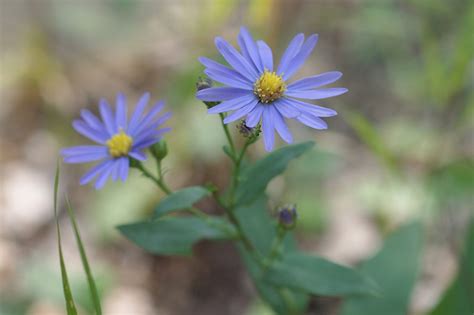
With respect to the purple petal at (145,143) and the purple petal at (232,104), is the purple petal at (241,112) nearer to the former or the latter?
the purple petal at (232,104)

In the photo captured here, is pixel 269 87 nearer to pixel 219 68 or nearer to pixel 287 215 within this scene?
pixel 219 68

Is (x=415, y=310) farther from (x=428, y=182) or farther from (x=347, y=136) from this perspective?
(x=347, y=136)

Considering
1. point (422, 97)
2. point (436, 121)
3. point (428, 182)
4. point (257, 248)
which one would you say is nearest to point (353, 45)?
point (422, 97)

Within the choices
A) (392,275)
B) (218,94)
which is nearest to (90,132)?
(218,94)

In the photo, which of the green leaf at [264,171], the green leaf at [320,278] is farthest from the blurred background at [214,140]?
the green leaf at [264,171]

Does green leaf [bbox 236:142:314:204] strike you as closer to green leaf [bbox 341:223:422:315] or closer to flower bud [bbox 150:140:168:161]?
flower bud [bbox 150:140:168:161]

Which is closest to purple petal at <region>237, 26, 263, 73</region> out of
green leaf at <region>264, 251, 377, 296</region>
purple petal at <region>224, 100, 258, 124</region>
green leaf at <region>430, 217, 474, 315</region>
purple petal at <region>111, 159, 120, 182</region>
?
purple petal at <region>224, 100, 258, 124</region>

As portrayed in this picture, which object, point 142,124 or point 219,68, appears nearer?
point 219,68

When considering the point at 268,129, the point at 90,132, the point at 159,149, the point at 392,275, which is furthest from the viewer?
the point at 392,275
